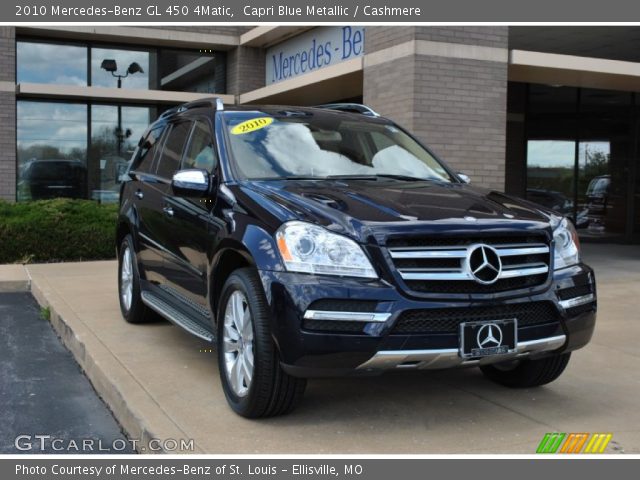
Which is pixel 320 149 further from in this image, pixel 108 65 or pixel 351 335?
pixel 108 65

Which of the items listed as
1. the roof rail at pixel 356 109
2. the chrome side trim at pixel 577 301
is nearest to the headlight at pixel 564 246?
the chrome side trim at pixel 577 301

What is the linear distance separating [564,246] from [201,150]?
8.45ft

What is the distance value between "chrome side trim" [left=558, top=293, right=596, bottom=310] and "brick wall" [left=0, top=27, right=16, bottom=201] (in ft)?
41.9

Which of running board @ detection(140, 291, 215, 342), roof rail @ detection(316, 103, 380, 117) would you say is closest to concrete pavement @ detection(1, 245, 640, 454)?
running board @ detection(140, 291, 215, 342)

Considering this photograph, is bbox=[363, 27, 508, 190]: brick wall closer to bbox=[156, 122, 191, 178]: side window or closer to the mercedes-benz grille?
bbox=[156, 122, 191, 178]: side window

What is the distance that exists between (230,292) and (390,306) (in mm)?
1032

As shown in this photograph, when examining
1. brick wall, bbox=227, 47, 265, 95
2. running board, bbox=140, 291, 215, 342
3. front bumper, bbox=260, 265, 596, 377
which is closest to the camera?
front bumper, bbox=260, 265, 596, 377

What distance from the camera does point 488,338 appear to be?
373 centimetres

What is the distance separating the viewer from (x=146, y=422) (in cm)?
392

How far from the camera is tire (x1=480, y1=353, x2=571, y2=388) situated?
453 centimetres

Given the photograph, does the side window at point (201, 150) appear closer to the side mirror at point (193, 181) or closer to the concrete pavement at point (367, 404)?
the side mirror at point (193, 181)

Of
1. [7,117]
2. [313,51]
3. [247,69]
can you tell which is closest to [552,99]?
[313,51]

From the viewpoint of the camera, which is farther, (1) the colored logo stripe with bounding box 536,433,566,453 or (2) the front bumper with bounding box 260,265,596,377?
(1) the colored logo stripe with bounding box 536,433,566,453

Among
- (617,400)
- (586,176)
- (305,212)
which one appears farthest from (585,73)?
(305,212)
